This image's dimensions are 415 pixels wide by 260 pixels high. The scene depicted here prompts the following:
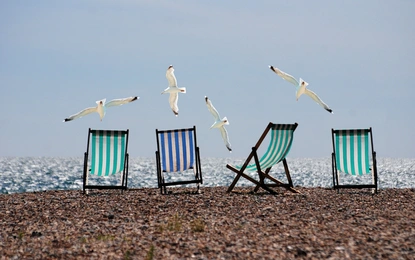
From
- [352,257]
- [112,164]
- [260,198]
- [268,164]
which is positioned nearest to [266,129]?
[268,164]

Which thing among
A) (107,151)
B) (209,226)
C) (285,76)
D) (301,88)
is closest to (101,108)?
(107,151)

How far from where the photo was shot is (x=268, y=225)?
5.92 metres

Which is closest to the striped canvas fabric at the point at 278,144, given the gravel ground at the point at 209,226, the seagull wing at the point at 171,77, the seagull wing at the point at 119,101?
the gravel ground at the point at 209,226

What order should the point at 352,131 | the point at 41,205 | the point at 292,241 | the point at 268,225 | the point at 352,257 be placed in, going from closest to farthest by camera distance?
the point at 352,257, the point at 292,241, the point at 268,225, the point at 41,205, the point at 352,131

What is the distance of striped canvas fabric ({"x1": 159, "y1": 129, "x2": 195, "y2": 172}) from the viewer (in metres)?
8.92

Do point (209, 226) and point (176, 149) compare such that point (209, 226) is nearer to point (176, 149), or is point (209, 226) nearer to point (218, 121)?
point (176, 149)

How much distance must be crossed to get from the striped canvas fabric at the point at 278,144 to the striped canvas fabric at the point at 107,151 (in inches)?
88.2

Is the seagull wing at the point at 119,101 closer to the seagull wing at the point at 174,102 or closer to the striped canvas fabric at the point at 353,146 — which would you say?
the seagull wing at the point at 174,102

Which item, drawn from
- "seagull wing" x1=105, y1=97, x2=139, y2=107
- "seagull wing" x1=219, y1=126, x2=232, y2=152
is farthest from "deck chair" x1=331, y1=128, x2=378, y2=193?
"seagull wing" x1=105, y1=97, x2=139, y2=107

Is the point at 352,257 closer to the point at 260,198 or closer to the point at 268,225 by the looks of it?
the point at 268,225

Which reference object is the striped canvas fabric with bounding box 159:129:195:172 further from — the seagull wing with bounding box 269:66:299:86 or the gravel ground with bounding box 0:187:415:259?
the seagull wing with bounding box 269:66:299:86

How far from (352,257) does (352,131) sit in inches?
196

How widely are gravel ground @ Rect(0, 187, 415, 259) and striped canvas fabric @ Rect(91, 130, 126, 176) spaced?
0.59 meters

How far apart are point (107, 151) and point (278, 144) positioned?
2.70 m
